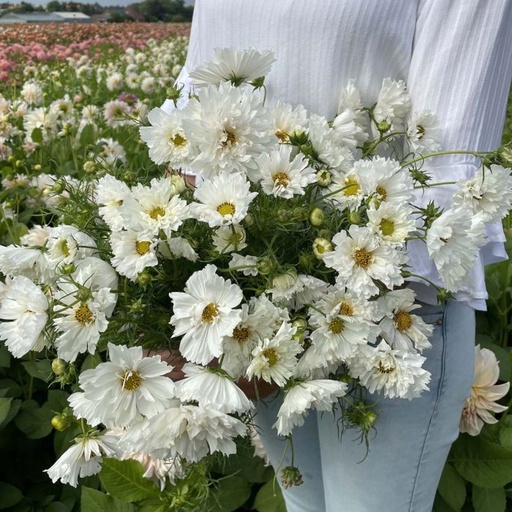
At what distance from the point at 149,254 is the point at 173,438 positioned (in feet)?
0.51

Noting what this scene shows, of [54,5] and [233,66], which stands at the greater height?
[233,66]

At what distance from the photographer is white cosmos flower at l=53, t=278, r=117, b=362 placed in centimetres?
58

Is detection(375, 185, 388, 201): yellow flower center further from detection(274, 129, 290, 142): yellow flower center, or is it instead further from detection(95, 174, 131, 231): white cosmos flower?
detection(95, 174, 131, 231): white cosmos flower

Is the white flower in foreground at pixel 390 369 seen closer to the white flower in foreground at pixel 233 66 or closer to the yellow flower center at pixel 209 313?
the yellow flower center at pixel 209 313

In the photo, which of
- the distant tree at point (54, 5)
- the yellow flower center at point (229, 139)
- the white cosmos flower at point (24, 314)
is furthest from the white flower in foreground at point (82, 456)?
the distant tree at point (54, 5)

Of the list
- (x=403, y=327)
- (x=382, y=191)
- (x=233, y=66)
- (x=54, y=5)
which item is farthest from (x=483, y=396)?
(x=54, y=5)

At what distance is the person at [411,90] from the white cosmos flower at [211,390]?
0.67 feet

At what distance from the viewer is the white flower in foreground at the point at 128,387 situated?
574 mm

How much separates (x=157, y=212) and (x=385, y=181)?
0.19 m

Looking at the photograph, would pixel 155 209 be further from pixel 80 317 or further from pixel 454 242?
pixel 454 242

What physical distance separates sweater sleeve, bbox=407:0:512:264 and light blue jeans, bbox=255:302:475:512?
0.13 metres

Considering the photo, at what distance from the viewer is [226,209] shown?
567 millimetres

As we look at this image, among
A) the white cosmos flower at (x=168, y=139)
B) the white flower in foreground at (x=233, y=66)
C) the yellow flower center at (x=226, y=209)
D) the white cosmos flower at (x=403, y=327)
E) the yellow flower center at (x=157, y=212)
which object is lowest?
the white cosmos flower at (x=403, y=327)

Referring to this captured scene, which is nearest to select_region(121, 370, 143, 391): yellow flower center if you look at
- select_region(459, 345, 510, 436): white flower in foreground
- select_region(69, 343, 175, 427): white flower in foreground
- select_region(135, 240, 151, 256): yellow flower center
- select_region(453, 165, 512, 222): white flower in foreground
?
select_region(69, 343, 175, 427): white flower in foreground
